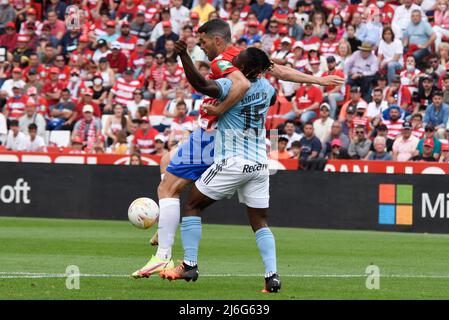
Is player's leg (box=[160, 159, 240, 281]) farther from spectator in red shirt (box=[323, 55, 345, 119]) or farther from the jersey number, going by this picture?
spectator in red shirt (box=[323, 55, 345, 119])

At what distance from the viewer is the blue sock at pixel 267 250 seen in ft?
36.7

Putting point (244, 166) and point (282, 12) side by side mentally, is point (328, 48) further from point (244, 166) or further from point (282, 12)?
point (244, 166)

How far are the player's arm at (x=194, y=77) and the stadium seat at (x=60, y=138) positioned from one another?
16.6 metres

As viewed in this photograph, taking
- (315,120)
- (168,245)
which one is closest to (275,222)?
(315,120)

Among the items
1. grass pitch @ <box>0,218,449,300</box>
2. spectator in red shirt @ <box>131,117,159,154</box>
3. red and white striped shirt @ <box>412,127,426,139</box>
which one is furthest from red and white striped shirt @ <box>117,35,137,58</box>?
red and white striped shirt @ <box>412,127,426,139</box>

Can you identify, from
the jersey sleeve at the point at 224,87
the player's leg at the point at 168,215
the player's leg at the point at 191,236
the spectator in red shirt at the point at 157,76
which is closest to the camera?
the jersey sleeve at the point at 224,87

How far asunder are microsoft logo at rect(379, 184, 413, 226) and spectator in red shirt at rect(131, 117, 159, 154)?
5831 mm

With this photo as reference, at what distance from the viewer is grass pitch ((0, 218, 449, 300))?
11.1m

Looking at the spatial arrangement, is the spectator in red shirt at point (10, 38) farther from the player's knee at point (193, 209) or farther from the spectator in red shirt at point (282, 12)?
the player's knee at point (193, 209)

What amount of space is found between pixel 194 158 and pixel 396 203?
11.3 m

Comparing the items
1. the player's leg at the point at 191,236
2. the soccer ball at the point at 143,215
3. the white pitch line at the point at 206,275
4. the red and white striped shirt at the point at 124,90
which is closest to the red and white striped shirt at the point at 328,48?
the red and white striped shirt at the point at 124,90

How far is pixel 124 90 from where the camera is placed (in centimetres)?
2822

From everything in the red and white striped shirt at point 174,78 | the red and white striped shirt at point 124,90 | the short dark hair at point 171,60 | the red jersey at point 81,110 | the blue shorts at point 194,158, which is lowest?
the blue shorts at point 194,158

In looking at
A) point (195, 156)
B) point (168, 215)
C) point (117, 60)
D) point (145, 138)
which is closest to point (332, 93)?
point (145, 138)
